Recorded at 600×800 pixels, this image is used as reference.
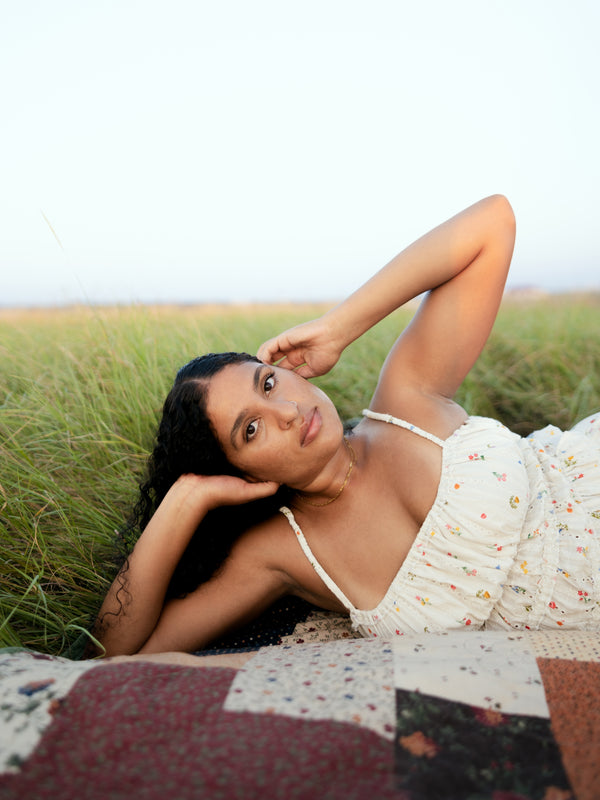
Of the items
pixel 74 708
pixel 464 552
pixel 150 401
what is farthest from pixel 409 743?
pixel 150 401

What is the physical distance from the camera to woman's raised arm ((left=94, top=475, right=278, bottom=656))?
75.7 inches

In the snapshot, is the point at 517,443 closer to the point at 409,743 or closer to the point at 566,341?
the point at 409,743

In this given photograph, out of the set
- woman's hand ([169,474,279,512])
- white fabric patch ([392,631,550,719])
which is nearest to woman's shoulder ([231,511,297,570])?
woman's hand ([169,474,279,512])

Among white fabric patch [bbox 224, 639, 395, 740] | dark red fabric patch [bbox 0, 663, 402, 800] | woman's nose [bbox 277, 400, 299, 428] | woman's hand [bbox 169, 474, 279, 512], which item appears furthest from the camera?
woman's hand [bbox 169, 474, 279, 512]

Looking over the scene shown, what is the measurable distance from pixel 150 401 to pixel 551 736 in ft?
7.78

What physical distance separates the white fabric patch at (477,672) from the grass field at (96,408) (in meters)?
1.02

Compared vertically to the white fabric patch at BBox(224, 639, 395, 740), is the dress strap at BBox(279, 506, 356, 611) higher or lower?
lower

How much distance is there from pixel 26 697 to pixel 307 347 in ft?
4.81

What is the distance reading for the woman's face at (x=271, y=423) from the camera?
6.21 ft

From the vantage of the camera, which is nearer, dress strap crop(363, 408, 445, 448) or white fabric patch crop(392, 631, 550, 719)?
white fabric patch crop(392, 631, 550, 719)

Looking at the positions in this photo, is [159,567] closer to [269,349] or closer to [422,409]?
[269,349]

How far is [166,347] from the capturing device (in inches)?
143

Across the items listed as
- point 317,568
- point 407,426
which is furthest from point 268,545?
point 407,426

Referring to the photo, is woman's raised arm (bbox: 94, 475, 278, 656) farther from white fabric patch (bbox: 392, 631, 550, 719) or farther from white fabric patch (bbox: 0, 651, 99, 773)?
white fabric patch (bbox: 392, 631, 550, 719)
